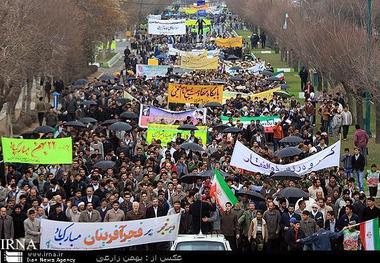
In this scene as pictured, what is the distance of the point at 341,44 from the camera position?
48.0 m

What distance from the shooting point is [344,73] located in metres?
46.4

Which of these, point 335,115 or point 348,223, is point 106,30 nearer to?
point 335,115

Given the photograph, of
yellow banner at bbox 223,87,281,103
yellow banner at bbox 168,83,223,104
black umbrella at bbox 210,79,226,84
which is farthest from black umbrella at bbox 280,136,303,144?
black umbrella at bbox 210,79,226,84

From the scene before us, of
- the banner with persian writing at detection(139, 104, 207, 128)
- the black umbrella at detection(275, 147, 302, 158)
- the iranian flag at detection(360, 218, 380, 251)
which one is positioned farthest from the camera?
the banner with persian writing at detection(139, 104, 207, 128)

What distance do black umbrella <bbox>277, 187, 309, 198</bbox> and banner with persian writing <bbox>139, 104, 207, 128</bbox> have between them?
1430 centimetres

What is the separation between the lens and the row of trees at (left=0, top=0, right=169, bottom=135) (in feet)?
135

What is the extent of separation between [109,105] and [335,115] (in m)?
6.90

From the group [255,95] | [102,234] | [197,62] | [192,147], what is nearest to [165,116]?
[192,147]

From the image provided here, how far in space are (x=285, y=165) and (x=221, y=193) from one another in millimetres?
4596

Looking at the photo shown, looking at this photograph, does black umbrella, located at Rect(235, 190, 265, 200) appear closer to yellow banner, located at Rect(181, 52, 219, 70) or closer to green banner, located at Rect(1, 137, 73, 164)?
green banner, located at Rect(1, 137, 73, 164)

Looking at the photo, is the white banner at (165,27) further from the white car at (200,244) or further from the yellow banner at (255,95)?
the white car at (200,244)

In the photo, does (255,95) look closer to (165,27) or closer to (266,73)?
(266,73)

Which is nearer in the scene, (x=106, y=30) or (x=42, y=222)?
(x=42, y=222)

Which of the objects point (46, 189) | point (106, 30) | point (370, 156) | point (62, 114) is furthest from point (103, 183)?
point (106, 30)
